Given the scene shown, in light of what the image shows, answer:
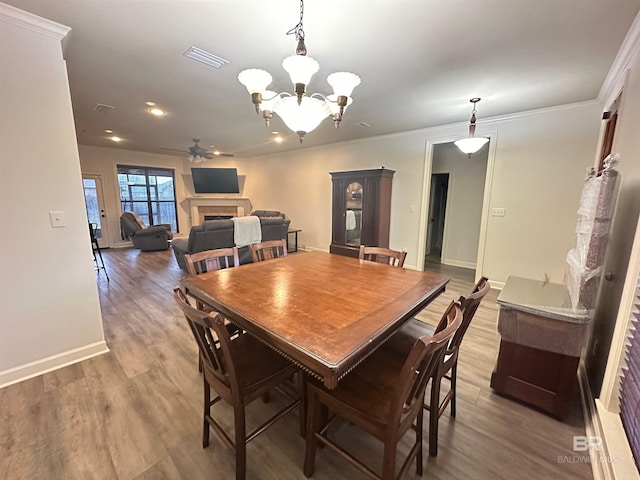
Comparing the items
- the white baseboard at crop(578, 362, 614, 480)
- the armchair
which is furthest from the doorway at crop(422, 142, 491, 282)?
the armchair

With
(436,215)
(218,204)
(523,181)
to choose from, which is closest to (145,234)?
(218,204)

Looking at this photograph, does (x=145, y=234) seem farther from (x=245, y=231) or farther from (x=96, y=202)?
(x=245, y=231)

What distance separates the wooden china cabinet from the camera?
4.60 metres

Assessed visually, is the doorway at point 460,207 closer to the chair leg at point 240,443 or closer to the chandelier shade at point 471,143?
the chandelier shade at point 471,143

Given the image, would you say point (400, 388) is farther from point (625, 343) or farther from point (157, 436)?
point (157, 436)

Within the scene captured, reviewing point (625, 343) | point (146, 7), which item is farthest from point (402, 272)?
point (146, 7)

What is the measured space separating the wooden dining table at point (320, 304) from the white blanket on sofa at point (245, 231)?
2.66m

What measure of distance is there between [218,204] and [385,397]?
789cm

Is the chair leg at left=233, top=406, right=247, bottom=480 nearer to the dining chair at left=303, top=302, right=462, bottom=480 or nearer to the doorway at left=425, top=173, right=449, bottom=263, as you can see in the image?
the dining chair at left=303, top=302, right=462, bottom=480

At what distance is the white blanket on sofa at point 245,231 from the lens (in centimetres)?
466

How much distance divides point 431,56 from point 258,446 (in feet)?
9.67

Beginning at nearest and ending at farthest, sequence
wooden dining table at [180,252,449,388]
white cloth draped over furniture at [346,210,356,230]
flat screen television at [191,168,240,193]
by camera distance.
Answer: wooden dining table at [180,252,449,388] → white cloth draped over furniture at [346,210,356,230] → flat screen television at [191,168,240,193]

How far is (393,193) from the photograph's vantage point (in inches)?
189

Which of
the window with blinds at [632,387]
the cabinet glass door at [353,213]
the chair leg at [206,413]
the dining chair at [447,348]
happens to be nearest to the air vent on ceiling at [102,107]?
the cabinet glass door at [353,213]
